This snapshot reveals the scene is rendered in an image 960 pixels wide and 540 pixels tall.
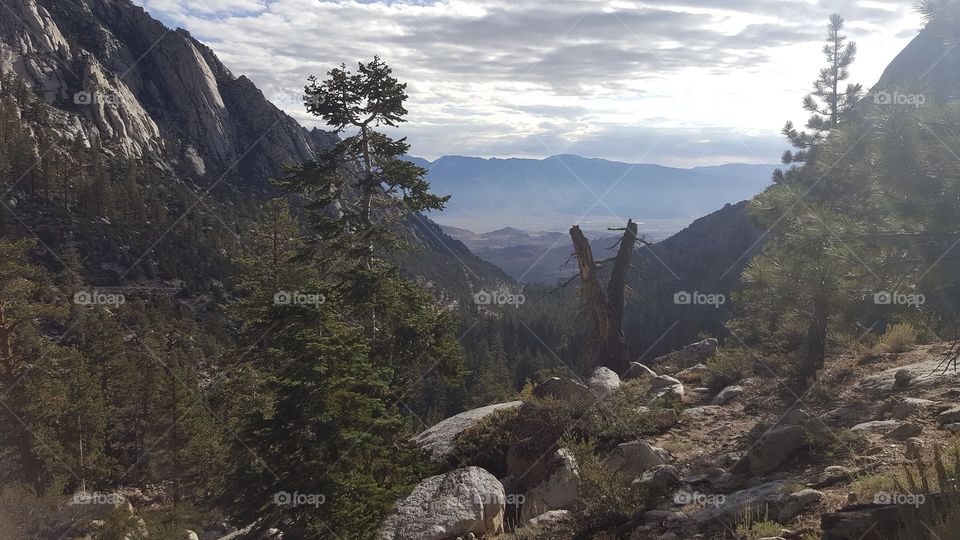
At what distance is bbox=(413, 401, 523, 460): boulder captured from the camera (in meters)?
11.1

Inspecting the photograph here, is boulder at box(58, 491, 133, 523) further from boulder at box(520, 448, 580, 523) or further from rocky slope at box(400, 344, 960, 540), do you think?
boulder at box(520, 448, 580, 523)

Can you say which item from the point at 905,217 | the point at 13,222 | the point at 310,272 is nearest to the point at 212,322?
the point at 13,222

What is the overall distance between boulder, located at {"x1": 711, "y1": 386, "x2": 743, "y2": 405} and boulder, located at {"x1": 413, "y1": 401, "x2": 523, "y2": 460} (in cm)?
424

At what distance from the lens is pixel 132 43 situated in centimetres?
14488

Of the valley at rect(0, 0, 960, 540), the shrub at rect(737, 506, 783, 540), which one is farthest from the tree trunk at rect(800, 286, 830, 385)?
the shrub at rect(737, 506, 783, 540)

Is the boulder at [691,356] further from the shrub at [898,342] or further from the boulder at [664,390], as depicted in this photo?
A: the shrub at [898,342]

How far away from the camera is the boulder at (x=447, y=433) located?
36.4 feet

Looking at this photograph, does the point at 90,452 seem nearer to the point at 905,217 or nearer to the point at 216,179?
the point at 905,217

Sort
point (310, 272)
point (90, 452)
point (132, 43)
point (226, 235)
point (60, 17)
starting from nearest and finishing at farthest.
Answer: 1. point (310, 272)
2. point (90, 452)
3. point (226, 235)
4. point (60, 17)
5. point (132, 43)

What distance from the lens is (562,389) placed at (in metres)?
12.5

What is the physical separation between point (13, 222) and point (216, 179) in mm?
64869

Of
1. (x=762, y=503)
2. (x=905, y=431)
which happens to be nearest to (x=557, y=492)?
(x=762, y=503)

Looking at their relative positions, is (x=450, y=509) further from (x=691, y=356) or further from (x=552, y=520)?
(x=691, y=356)

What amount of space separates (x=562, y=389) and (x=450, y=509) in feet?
16.7
